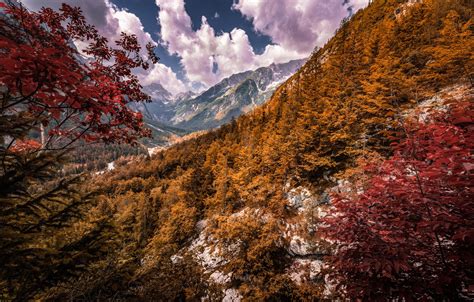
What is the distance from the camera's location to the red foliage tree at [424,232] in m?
2.43

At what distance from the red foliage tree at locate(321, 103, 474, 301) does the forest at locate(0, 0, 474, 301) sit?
0.03 m

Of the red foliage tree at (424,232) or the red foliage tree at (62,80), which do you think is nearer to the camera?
the red foliage tree at (62,80)

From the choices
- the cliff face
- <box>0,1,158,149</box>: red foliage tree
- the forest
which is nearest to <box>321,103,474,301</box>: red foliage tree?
the forest

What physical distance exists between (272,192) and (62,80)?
Answer: 19083 millimetres

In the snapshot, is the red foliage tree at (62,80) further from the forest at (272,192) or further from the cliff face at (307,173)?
the cliff face at (307,173)

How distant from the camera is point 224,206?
25047mm

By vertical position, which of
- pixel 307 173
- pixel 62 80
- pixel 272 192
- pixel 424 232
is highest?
pixel 62 80

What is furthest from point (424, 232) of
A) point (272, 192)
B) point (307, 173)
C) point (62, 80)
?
point (272, 192)

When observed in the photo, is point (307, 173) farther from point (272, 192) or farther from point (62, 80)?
point (62, 80)

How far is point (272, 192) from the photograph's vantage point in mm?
19484

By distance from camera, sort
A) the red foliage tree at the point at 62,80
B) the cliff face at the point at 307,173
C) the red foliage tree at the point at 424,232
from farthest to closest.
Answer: the cliff face at the point at 307,173, the red foliage tree at the point at 424,232, the red foliage tree at the point at 62,80

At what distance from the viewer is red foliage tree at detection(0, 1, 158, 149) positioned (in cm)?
171

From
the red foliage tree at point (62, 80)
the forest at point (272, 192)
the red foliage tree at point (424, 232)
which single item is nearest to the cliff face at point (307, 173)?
the forest at point (272, 192)

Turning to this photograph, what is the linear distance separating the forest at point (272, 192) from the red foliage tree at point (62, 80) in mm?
23
